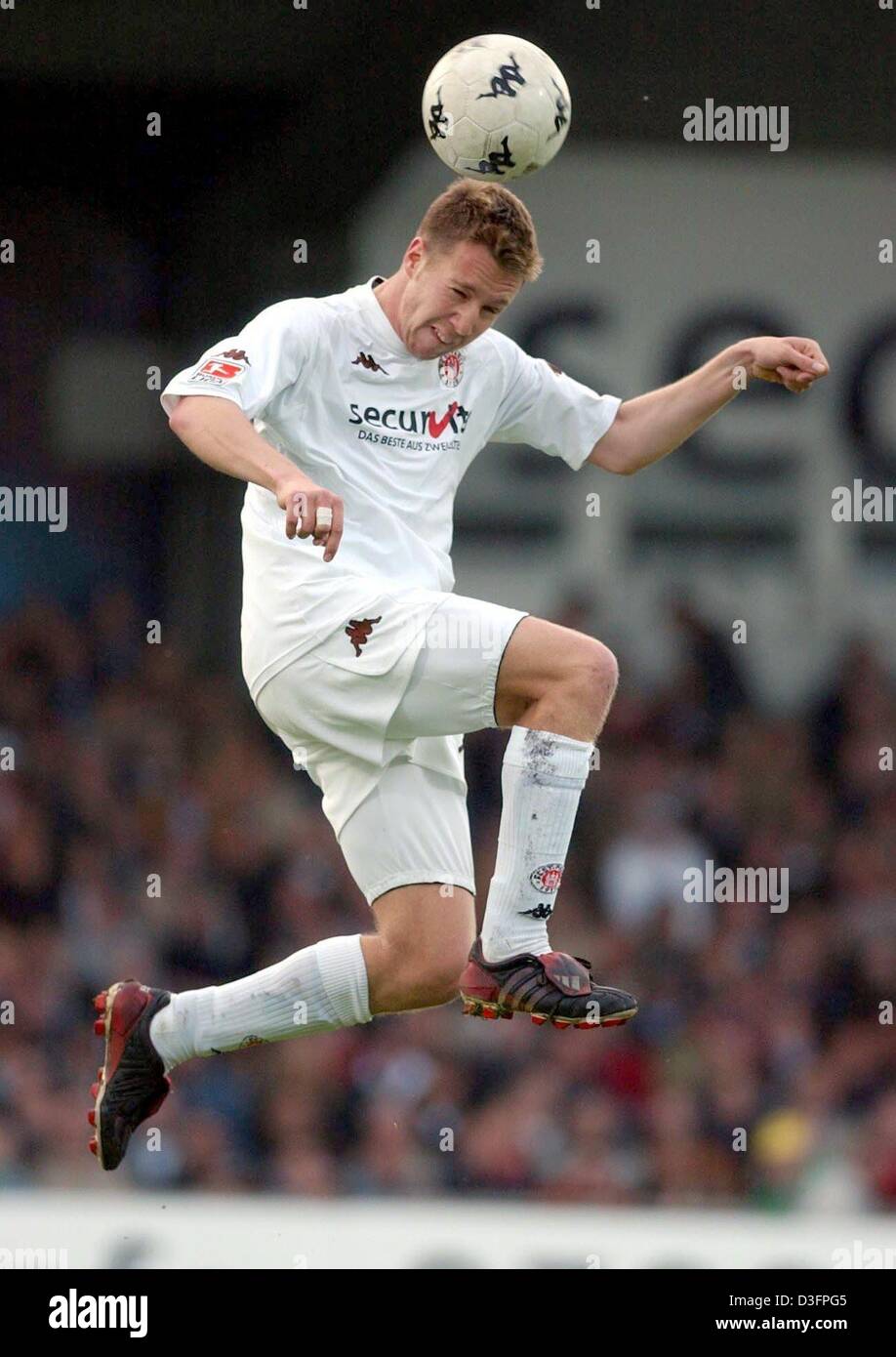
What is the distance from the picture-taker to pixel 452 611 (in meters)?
4.80

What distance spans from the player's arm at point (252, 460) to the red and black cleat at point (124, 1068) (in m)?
1.50

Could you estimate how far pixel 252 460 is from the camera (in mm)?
4453

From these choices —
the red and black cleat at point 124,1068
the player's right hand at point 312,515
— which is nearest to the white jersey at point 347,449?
the player's right hand at point 312,515

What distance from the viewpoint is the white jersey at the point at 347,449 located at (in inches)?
194

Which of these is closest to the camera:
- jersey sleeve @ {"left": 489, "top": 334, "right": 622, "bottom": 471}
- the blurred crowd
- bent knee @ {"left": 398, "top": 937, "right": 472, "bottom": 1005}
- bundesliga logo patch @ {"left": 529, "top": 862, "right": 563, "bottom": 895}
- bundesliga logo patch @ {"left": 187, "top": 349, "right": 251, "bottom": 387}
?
bundesliga logo patch @ {"left": 187, "top": 349, "right": 251, "bottom": 387}

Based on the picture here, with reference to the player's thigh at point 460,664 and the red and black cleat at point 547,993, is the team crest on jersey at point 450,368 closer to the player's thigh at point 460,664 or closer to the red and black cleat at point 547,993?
the player's thigh at point 460,664

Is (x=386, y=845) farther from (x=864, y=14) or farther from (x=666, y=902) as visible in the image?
(x=864, y=14)

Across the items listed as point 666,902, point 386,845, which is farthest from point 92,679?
point 386,845

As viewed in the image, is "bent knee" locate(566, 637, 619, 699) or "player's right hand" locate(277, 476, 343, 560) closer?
"player's right hand" locate(277, 476, 343, 560)

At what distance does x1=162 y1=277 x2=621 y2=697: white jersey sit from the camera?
Answer: 4.92 m

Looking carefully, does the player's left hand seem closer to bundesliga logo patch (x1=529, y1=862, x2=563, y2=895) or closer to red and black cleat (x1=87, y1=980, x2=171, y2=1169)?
bundesliga logo patch (x1=529, y1=862, x2=563, y2=895)

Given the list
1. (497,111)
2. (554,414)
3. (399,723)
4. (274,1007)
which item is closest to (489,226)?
(497,111)

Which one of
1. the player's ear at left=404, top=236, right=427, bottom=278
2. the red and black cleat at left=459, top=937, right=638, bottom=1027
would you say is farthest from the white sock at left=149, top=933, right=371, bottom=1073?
the player's ear at left=404, top=236, right=427, bottom=278
